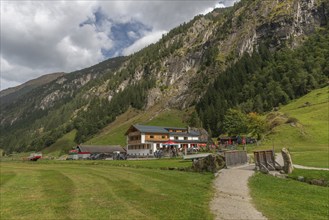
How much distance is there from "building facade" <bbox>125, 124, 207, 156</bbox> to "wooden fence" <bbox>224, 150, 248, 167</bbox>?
59199mm

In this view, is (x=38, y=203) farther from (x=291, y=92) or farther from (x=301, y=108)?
(x=291, y=92)

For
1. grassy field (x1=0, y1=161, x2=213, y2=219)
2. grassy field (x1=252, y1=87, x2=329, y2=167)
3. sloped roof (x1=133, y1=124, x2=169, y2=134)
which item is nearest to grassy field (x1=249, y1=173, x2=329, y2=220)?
grassy field (x1=0, y1=161, x2=213, y2=219)

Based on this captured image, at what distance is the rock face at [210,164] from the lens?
36.9m

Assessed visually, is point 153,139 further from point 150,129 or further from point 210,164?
point 210,164

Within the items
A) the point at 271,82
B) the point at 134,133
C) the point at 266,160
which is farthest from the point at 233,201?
the point at 271,82

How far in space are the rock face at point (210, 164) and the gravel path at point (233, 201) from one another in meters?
8.28

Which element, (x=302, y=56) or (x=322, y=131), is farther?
(x=302, y=56)

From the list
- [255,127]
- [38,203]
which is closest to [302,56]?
[255,127]

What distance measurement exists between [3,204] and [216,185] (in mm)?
16705

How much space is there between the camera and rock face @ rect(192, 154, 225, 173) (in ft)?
121

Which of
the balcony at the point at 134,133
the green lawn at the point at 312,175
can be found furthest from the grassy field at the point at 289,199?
the balcony at the point at 134,133

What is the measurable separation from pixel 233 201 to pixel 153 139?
3653 inches

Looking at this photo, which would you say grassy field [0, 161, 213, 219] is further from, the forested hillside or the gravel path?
the forested hillside

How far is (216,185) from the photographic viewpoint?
83.9 feet
